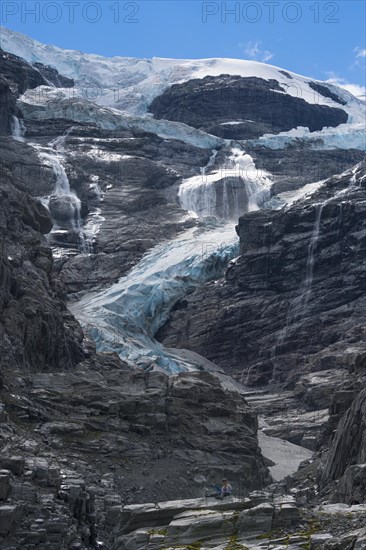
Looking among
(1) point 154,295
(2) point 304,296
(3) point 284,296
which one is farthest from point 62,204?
(2) point 304,296

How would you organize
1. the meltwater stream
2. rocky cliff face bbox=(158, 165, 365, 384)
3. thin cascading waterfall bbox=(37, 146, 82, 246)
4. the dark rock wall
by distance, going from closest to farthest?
the dark rock wall < the meltwater stream < rocky cliff face bbox=(158, 165, 365, 384) < thin cascading waterfall bbox=(37, 146, 82, 246)

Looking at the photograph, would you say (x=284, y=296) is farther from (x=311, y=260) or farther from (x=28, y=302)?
(x=28, y=302)

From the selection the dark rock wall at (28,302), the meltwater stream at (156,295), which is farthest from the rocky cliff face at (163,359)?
the meltwater stream at (156,295)

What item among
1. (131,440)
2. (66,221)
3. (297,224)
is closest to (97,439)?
(131,440)

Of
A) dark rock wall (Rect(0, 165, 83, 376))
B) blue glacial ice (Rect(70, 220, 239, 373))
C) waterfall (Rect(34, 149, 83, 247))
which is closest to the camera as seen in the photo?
dark rock wall (Rect(0, 165, 83, 376))

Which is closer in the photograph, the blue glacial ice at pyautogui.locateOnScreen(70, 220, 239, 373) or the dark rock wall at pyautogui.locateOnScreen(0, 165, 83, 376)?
the dark rock wall at pyautogui.locateOnScreen(0, 165, 83, 376)

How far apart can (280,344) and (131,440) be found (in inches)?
2805

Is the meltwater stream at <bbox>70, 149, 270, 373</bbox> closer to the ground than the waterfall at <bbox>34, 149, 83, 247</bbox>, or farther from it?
closer to the ground

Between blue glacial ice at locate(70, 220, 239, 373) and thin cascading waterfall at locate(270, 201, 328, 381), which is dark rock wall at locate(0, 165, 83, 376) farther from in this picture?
thin cascading waterfall at locate(270, 201, 328, 381)

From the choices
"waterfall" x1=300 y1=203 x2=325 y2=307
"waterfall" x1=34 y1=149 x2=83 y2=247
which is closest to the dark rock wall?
"waterfall" x1=300 y1=203 x2=325 y2=307

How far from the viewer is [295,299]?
520 ft

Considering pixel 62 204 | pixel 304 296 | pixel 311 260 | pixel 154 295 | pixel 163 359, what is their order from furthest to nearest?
pixel 62 204 → pixel 311 260 → pixel 154 295 → pixel 304 296 → pixel 163 359

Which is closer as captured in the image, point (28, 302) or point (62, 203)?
point (28, 302)

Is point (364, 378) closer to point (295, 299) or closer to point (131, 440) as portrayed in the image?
point (131, 440)
